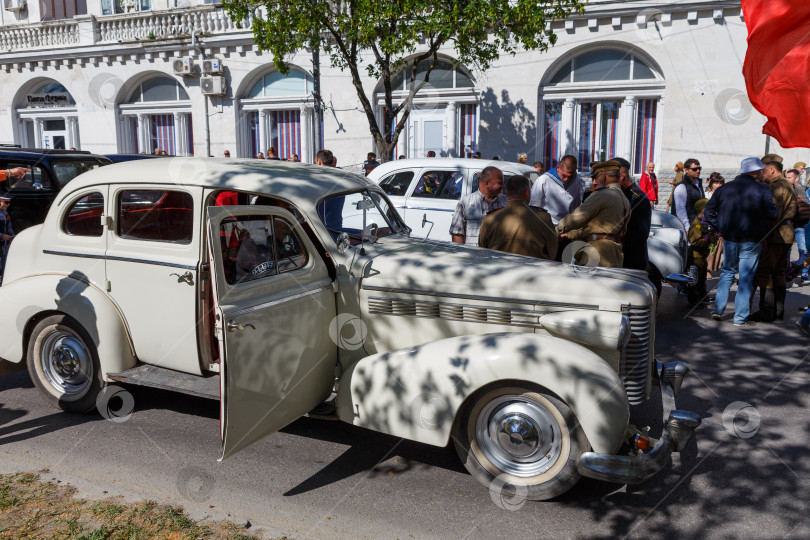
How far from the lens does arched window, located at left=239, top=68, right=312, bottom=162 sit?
20.1 m

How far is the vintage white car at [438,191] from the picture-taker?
9109 millimetres

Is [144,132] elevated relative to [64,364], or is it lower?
elevated

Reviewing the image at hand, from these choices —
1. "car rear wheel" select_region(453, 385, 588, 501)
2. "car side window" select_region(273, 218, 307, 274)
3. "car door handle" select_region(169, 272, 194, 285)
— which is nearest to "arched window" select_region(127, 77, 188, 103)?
"car door handle" select_region(169, 272, 194, 285)

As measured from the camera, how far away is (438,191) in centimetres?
936

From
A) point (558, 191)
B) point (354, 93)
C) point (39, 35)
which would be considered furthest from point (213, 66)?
point (558, 191)

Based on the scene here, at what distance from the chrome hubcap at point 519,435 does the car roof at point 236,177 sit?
1.91m

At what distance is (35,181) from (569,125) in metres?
12.9

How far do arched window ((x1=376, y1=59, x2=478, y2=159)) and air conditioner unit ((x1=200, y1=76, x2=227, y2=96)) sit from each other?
5.25 meters

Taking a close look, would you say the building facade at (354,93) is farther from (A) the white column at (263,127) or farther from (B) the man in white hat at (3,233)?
(B) the man in white hat at (3,233)

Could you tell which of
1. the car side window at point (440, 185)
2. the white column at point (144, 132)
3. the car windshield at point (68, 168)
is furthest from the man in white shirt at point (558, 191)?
the white column at point (144, 132)

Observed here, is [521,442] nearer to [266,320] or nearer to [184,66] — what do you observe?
[266,320]

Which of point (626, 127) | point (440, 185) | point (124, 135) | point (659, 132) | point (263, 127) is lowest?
point (440, 185)

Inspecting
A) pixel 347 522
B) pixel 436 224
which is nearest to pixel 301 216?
pixel 347 522

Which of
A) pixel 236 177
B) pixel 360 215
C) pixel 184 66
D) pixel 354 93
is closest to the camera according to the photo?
pixel 236 177
